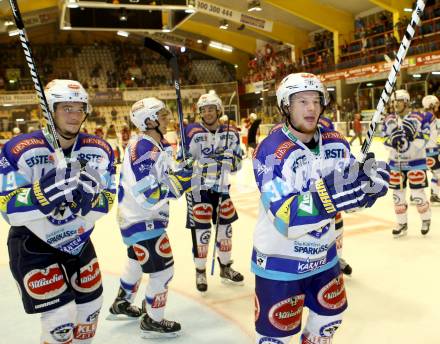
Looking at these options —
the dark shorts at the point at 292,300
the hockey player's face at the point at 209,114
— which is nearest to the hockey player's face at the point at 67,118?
the dark shorts at the point at 292,300

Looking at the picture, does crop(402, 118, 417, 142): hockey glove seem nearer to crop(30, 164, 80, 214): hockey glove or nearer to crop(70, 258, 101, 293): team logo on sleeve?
crop(70, 258, 101, 293): team logo on sleeve

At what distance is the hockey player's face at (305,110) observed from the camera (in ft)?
7.16

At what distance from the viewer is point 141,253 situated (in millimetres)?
3211

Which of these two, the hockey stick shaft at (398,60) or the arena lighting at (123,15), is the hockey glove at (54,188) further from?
the arena lighting at (123,15)

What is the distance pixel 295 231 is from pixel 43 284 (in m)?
1.26

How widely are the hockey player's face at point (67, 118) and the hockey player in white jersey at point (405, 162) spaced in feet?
13.4

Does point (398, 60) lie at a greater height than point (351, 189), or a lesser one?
greater

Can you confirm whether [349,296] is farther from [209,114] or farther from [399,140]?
[399,140]

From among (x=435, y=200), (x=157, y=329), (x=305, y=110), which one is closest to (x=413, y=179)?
(x=435, y=200)

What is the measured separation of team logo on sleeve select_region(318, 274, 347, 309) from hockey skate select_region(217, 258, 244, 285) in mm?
2180

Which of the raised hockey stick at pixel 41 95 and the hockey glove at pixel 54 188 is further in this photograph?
the raised hockey stick at pixel 41 95

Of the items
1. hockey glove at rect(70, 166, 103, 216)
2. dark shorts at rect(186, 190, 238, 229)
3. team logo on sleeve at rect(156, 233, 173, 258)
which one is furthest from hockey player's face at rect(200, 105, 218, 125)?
hockey glove at rect(70, 166, 103, 216)

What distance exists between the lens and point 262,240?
222 centimetres

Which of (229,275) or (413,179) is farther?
(413,179)
